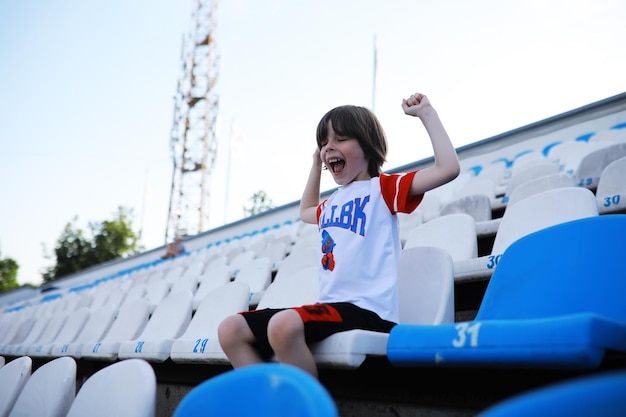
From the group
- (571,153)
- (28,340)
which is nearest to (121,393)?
(28,340)

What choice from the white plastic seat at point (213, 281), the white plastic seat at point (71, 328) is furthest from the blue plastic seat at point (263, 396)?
the white plastic seat at point (71, 328)

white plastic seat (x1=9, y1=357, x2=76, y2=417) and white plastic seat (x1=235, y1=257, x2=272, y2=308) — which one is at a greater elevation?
white plastic seat (x1=235, y1=257, x2=272, y2=308)

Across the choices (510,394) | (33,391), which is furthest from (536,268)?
(33,391)

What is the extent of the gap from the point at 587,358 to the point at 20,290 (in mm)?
15130

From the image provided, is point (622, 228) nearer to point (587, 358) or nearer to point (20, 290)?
point (587, 358)

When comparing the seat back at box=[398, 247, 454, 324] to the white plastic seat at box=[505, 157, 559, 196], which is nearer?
the seat back at box=[398, 247, 454, 324]

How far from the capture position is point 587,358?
2.11 ft

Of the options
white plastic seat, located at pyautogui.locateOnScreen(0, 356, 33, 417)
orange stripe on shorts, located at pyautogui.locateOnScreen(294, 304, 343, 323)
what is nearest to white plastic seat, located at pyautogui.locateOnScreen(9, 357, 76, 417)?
white plastic seat, located at pyautogui.locateOnScreen(0, 356, 33, 417)

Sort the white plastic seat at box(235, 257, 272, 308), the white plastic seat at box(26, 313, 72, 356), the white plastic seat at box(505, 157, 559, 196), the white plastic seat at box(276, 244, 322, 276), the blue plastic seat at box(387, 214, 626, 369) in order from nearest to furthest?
the blue plastic seat at box(387, 214, 626, 369) → the white plastic seat at box(276, 244, 322, 276) → the white plastic seat at box(235, 257, 272, 308) → the white plastic seat at box(505, 157, 559, 196) → the white plastic seat at box(26, 313, 72, 356)

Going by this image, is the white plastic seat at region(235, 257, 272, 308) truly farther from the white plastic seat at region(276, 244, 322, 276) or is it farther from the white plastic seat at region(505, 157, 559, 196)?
the white plastic seat at region(505, 157, 559, 196)

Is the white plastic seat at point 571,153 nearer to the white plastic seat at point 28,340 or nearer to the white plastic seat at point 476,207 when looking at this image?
the white plastic seat at point 476,207

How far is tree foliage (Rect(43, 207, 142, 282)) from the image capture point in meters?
21.7

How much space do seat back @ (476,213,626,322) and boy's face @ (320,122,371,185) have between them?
0.51m

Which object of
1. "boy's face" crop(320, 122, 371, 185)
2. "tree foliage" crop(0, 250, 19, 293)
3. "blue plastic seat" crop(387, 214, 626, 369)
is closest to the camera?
"blue plastic seat" crop(387, 214, 626, 369)
